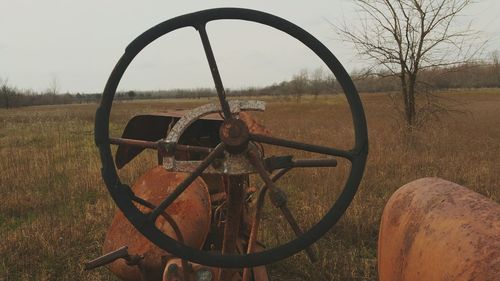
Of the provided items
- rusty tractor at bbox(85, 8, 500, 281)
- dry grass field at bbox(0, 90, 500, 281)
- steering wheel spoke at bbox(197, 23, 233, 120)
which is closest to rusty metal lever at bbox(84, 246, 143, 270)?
rusty tractor at bbox(85, 8, 500, 281)

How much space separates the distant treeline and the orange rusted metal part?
20.7 inches

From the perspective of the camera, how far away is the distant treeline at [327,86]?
31.8 ft

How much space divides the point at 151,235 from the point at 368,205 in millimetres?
3689

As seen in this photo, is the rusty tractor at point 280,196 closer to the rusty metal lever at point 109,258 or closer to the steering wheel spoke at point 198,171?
the steering wheel spoke at point 198,171

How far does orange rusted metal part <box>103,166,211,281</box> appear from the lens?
2167mm

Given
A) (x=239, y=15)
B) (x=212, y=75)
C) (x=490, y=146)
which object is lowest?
(x=490, y=146)

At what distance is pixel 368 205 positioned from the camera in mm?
4695

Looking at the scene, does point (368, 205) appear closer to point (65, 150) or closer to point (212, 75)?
point (212, 75)

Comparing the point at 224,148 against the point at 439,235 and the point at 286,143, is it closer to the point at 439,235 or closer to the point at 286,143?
the point at 286,143

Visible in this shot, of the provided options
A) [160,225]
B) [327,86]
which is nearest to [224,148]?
[160,225]

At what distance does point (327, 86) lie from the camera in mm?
11594

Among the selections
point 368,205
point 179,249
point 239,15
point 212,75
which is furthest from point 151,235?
point 368,205

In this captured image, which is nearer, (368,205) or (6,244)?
(6,244)

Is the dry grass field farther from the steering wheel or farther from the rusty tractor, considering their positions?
the steering wheel
